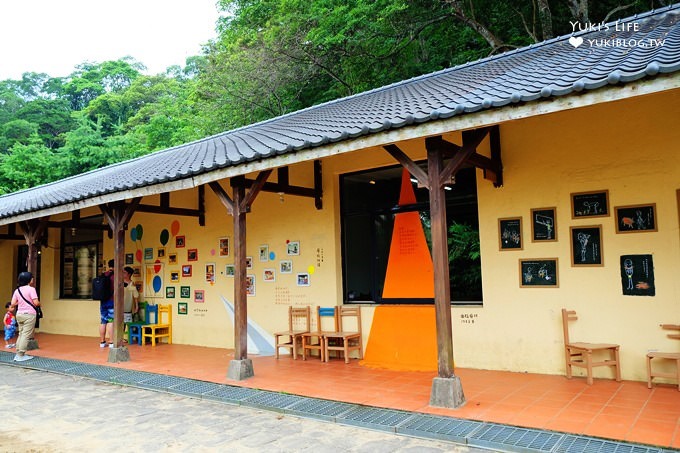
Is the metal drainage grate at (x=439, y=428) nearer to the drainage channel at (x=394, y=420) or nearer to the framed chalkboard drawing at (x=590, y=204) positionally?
the drainage channel at (x=394, y=420)

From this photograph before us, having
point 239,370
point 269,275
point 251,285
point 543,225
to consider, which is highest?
point 543,225

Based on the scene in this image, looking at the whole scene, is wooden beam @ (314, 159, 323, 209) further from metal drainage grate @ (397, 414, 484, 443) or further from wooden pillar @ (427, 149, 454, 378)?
metal drainage grate @ (397, 414, 484, 443)

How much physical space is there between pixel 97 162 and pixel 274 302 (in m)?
15.0

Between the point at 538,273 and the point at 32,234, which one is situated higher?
the point at 32,234

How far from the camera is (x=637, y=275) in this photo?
5.31 m

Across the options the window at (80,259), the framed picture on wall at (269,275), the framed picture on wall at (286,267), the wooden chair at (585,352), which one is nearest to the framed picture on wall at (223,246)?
the framed picture on wall at (269,275)

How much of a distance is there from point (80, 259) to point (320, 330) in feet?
23.1

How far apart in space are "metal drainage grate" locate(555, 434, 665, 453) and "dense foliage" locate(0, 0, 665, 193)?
8920mm

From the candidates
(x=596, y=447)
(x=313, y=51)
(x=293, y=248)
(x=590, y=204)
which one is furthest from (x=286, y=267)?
(x=313, y=51)

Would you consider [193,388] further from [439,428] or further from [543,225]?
[543,225]

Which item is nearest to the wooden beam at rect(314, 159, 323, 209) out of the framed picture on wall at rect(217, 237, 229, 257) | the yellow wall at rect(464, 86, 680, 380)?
the framed picture on wall at rect(217, 237, 229, 257)

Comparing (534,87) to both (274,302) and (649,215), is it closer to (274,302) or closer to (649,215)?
(649,215)

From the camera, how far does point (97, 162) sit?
19.9 m

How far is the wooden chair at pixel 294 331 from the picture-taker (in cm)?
730
